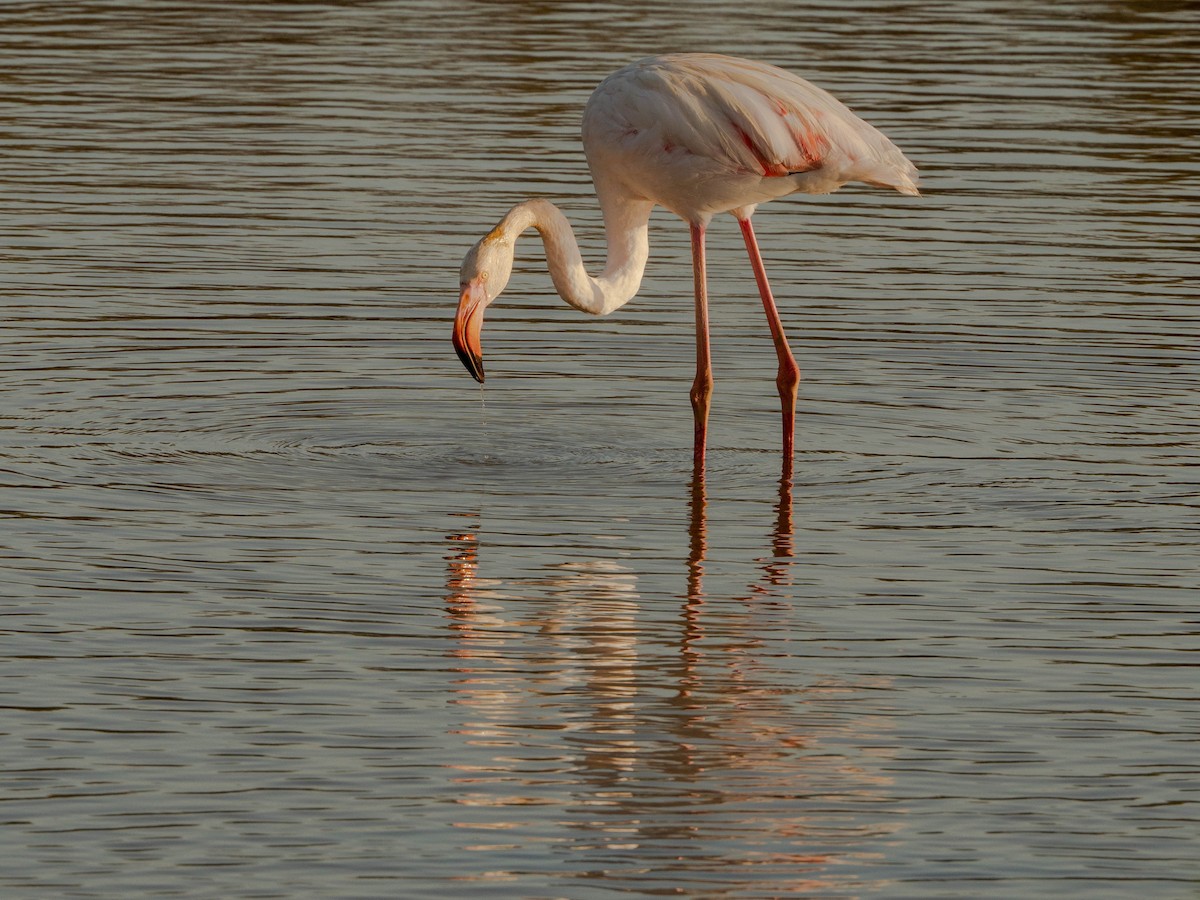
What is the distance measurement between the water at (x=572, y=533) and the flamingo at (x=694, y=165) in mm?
607

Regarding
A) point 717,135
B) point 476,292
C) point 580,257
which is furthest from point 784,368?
point 476,292

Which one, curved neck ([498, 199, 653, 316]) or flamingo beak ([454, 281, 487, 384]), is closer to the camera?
flamingo beak ([454, 281, 487, 384])

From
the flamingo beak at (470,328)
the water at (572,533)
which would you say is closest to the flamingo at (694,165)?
the flamingo beak at (470,328)

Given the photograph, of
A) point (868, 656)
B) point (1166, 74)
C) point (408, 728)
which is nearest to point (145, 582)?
point (408, 728)

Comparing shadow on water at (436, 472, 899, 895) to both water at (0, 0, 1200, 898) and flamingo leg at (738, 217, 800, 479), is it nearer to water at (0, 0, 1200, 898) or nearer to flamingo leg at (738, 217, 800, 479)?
water at (0, 0, 1200, 898)

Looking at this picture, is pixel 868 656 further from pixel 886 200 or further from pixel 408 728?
pixel 886 200

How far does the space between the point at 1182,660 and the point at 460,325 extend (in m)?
3.26

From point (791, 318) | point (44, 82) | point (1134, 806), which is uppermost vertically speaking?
point (44, 82)

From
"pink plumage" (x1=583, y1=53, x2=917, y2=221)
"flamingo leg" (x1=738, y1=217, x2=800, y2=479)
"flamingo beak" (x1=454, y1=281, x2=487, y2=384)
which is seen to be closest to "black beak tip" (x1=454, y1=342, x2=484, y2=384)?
"flamingo beak" (x1=454, y1=281, x2=487, y2=384)

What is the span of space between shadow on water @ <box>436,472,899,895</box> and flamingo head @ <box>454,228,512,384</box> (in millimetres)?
1247

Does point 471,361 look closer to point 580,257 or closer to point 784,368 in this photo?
point 580,257

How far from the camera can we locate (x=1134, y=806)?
626cm

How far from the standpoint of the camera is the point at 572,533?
8.90m

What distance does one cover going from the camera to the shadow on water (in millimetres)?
5941
